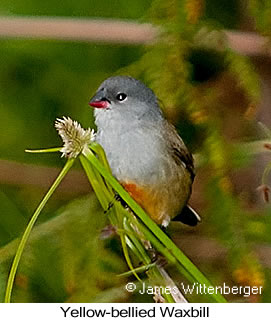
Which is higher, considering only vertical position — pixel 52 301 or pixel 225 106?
pixel 225 106

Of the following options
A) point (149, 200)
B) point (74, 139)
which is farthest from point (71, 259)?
point (74, 139)

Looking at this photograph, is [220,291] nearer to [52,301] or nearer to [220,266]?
[220,266]

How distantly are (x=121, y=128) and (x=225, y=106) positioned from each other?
14cm

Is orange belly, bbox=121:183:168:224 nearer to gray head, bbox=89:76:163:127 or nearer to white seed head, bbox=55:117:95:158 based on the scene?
gray head, bbox=89:76:163:127

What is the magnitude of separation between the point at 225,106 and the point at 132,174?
151 millimetres

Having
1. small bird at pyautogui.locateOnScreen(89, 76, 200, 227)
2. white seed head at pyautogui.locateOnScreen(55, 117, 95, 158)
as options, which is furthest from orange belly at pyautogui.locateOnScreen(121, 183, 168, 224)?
white seed head at pyautogui.locateOnScreen(55, 117, 95, 158)

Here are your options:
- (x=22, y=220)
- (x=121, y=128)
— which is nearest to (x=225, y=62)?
(x=121, y=128)

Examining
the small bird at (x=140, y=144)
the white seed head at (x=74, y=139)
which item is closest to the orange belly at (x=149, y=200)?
the small bird at (x=140, y=144)

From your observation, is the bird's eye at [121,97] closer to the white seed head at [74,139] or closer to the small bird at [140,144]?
the small bird at [140,144]

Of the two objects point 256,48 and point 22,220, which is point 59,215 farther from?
point 256,48

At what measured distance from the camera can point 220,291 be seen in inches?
39.4

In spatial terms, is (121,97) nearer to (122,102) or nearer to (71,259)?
(122,102)

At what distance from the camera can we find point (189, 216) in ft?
3.32
